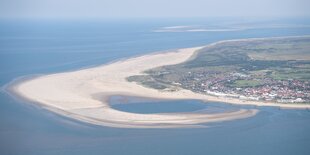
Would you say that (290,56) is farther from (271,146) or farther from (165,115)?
(271,146)

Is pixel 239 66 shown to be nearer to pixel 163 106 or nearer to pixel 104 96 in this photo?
pixel 163 106

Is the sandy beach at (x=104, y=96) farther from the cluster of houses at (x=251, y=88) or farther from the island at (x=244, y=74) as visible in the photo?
the island at (x=244, y=74)

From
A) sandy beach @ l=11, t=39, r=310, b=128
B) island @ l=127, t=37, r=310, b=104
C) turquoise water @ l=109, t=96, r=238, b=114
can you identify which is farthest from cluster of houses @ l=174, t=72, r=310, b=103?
turquoise water @ l=109, t=96, r=238, b=114

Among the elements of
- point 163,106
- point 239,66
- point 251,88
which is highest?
point 239,66

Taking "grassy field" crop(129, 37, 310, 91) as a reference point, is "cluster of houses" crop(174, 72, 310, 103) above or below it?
below

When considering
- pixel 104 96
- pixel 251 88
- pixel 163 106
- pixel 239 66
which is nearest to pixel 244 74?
pixel 239 66

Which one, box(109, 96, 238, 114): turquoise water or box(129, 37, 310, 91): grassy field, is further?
box(129, 37, 310, 91): grassy field

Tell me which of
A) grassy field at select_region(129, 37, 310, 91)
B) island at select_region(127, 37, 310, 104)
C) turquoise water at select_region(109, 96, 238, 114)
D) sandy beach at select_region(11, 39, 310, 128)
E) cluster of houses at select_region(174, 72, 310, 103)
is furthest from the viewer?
grassy field at select_region(129, 37, 310, 91)

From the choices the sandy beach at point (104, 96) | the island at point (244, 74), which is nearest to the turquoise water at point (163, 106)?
the sandy beach at point (104, 96)

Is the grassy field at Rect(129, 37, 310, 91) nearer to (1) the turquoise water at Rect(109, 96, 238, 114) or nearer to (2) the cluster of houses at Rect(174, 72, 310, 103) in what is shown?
(2) the cluster of houses at Rect(174, 72, 310, 103)
